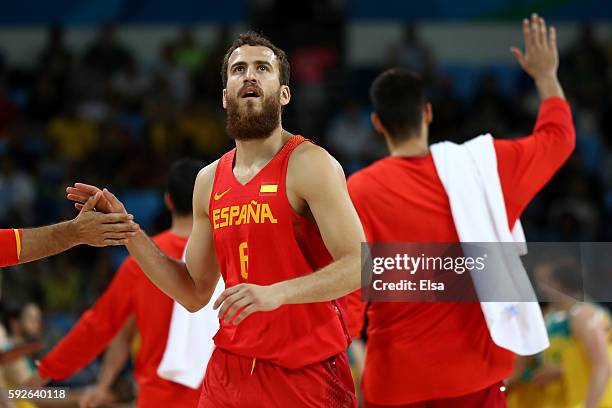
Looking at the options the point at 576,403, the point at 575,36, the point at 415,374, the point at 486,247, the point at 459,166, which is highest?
the point at 575,36

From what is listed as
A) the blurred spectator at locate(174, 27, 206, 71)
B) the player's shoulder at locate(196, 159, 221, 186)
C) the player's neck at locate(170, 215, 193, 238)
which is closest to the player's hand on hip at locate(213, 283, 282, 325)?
the player's shoulder at locate(196, 159, 221, 186)

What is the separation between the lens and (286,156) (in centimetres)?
419

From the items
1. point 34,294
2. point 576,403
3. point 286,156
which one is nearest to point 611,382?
point 576,403

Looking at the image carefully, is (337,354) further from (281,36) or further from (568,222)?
(281,36)

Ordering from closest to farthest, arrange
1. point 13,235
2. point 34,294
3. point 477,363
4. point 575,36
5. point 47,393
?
point 13,235 → point 477,363 → point 47,393 → point 34,294 → point 575,36

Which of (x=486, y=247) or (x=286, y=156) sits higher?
(x=286, y=156)

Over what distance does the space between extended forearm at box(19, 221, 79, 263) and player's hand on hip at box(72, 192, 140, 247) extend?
0.05 meters

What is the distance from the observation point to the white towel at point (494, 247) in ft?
15.9

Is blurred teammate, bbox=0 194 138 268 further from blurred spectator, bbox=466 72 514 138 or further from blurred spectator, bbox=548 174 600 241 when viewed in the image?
blurred spectator, bbox=466 72 514 138

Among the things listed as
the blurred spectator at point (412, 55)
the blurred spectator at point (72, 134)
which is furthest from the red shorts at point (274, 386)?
the blurred spectator at point (412, 55)

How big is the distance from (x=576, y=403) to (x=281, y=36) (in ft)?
30.9

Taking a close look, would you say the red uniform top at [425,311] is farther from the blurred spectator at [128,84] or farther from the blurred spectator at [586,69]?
the blurred spectator at [128,84]

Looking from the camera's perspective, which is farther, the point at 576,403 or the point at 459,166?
the point at 576,403

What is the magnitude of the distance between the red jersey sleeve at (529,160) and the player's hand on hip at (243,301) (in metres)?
1.85
